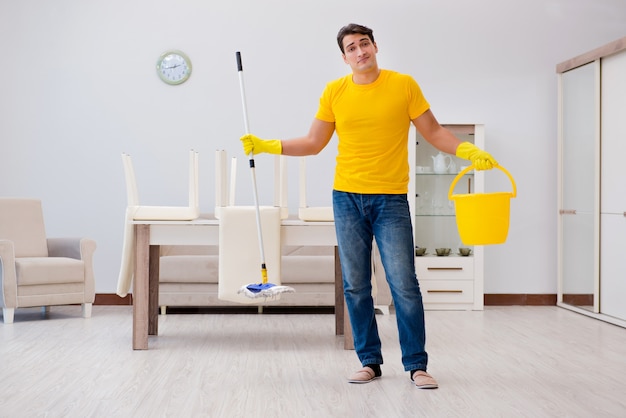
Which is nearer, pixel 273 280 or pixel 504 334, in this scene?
pixel 273 280

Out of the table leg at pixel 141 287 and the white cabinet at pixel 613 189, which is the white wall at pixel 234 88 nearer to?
the white cabinet at pixel 613 189

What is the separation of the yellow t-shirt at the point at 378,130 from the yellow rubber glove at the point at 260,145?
0.30 m

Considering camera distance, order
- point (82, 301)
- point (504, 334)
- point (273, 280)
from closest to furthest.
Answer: point (273, 280) < point (504, 334) < point (82, 301)

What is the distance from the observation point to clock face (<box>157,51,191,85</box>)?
6.43m

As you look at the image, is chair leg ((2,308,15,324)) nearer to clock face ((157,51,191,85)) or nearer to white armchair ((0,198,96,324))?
white armchair ((0,198,96,324))

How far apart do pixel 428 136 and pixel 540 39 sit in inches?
147

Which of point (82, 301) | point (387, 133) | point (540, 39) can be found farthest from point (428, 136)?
point (540, 39)

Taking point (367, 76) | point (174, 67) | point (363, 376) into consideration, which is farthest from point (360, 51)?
point (174, 67)

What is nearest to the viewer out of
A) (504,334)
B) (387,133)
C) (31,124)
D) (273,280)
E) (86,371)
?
(387,133)

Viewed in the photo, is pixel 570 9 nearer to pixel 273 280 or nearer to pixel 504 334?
pixel 504 334

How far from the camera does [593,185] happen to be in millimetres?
5719

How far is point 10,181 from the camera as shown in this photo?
6.38 metres

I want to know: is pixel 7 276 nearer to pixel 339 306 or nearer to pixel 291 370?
pixel 339 306

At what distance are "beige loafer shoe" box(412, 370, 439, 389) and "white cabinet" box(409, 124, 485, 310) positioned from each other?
2.89 metres
